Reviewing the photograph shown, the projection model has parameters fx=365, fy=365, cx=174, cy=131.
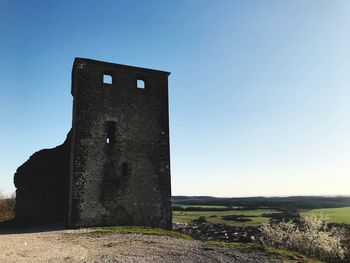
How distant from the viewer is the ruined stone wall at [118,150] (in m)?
18.7

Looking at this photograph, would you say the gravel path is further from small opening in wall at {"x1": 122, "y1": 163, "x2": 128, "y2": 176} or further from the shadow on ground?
small opening in wall at {"x1": 122, "y1": 163, "x2": 128, "y2": 176}

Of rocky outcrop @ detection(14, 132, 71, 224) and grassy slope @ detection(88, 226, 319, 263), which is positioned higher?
rocky outcrop @ detection(14, 132, 71, 224)

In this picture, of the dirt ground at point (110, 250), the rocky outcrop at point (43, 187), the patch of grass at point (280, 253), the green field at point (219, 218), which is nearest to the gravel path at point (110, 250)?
the dirt ground at point (110, 250)

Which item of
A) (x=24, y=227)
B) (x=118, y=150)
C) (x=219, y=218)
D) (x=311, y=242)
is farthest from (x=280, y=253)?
(x=219, y=218)

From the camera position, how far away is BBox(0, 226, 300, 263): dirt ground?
10867mm

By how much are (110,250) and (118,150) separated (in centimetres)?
796

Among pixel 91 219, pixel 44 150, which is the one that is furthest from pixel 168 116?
pixel 44 150

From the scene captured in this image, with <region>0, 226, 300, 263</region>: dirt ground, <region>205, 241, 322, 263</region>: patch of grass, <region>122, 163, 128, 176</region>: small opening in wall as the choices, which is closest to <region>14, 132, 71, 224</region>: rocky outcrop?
<region>122, 163, 128, 176</region>: small opening in wall

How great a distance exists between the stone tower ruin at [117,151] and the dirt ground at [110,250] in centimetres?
310

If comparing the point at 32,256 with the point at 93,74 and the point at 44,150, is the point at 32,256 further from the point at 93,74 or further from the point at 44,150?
the point at 44,150

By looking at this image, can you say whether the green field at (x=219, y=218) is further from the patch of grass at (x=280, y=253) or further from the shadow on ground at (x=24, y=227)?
the patch of grass at (x=280, y=253)

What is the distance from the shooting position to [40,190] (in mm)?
22250

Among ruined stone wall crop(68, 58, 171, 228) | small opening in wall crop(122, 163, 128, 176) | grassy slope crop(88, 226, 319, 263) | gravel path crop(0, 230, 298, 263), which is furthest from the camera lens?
small opening in wall crop(122, 163, 128, 176)

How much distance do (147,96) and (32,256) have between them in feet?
37.7
